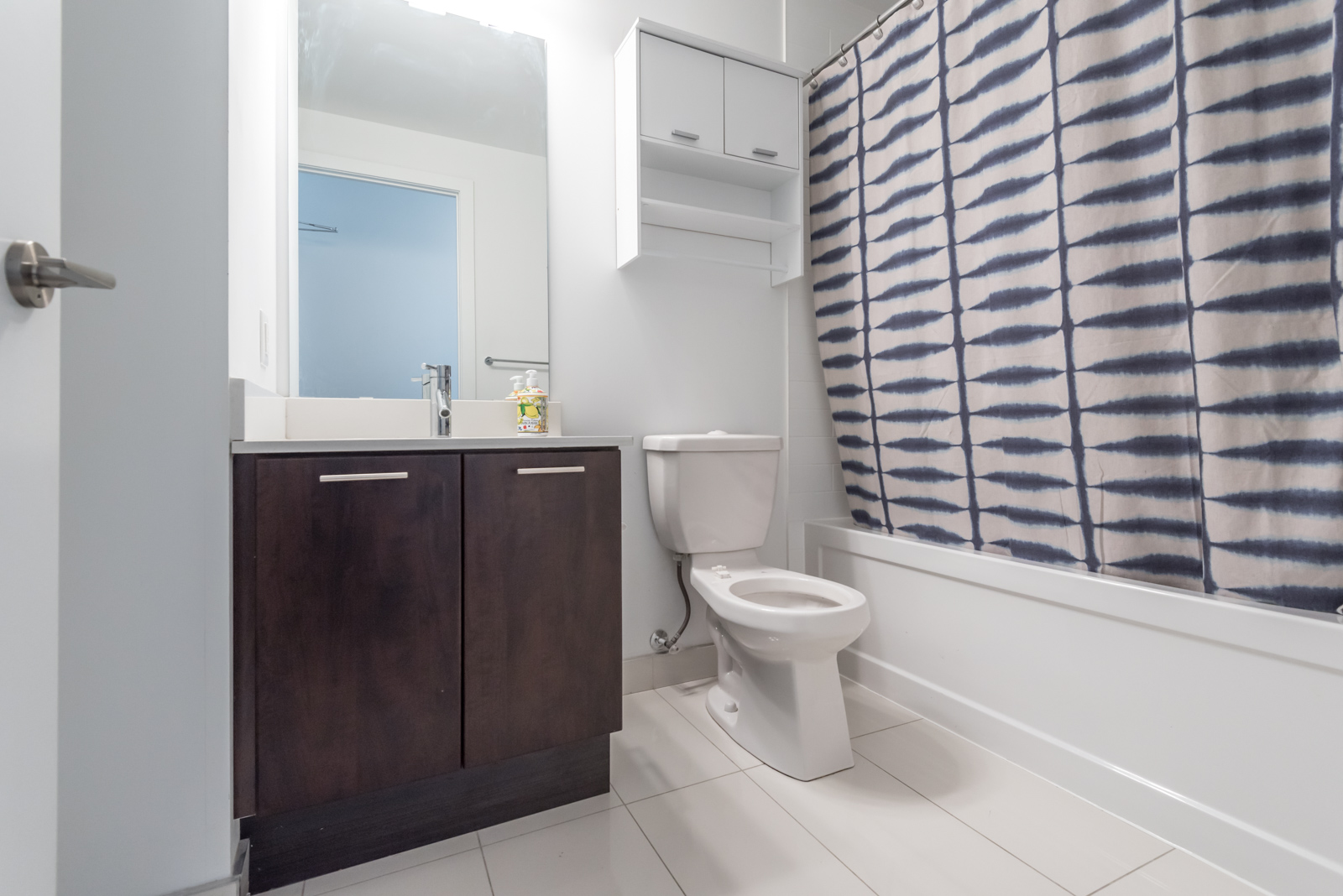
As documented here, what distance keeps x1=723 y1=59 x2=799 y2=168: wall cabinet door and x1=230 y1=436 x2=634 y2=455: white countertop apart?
3.78 feet

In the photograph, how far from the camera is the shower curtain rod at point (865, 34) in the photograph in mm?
1812

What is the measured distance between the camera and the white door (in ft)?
1.67

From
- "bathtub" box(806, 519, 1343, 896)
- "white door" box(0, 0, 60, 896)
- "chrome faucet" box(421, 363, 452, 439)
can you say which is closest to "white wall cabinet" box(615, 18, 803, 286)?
"chrome faucet" box(421, 363, 452, 439)

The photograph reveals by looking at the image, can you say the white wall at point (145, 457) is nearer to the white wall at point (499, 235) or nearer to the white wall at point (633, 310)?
the white wall at point (499, 235)

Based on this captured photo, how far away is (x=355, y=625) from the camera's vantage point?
1163 mm

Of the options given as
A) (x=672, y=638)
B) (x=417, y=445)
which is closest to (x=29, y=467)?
(x=417, y=445)

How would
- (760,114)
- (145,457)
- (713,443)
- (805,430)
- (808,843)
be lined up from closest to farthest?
A: (145,457) < (808,843) < (713,443) < (760,114) < (805,430)

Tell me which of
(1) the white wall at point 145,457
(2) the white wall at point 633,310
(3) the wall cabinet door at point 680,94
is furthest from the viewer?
(2) the white wall at point 633,310

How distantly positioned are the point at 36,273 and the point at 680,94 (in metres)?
1.72

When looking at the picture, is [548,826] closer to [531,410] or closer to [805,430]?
[531,410]

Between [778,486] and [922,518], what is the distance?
1.77 feet

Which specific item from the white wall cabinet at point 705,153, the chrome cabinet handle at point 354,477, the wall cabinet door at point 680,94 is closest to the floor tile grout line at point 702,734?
the chrome cabinet handle at point 354,477

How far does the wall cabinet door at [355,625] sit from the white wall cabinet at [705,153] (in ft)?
3.52

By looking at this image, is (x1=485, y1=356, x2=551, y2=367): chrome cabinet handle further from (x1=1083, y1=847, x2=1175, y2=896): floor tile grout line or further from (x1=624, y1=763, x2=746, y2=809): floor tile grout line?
(x1=1083, y1=847, x2=1175, y2=896): floor tile grout line
